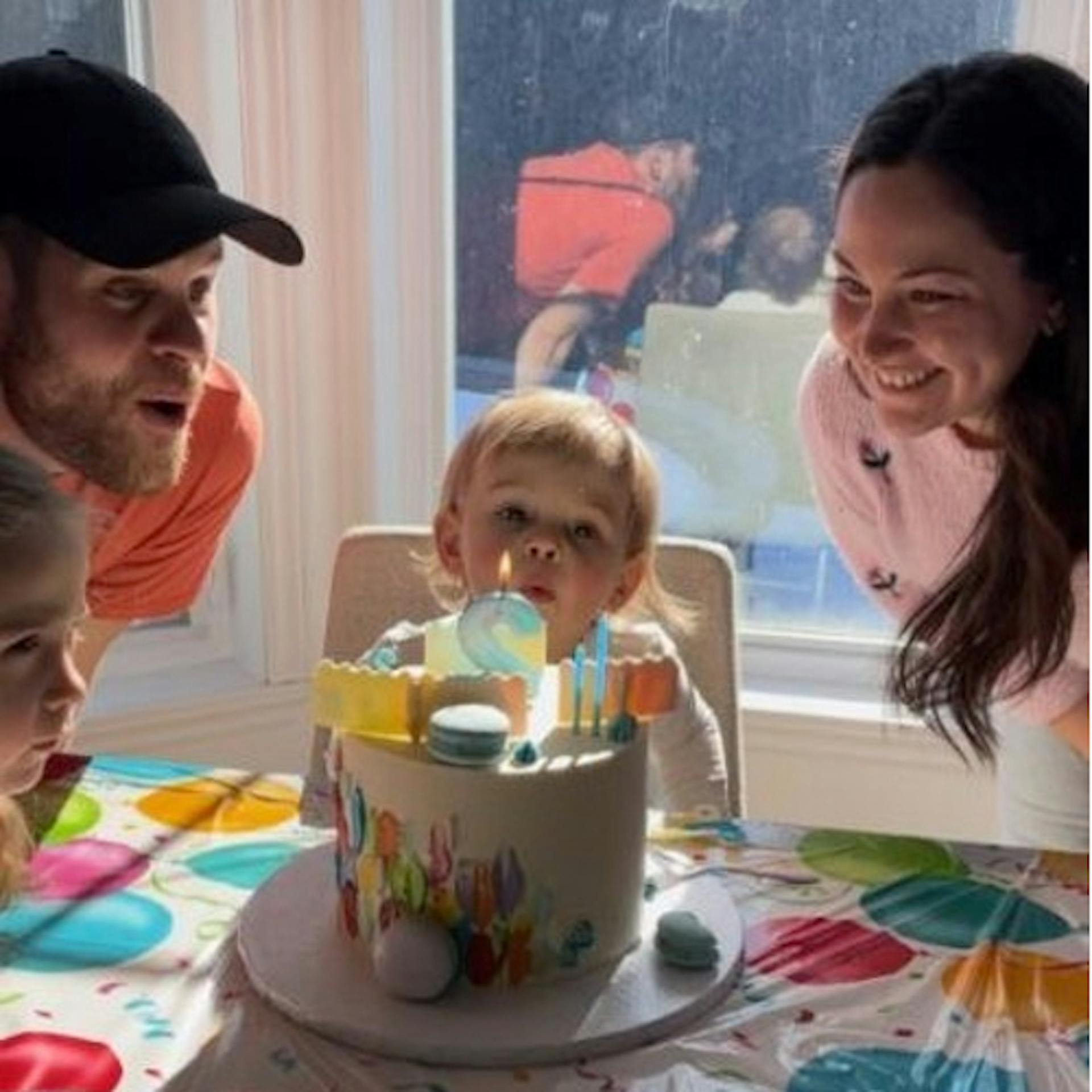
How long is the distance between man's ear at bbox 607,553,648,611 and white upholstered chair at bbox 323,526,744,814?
78 millimetres

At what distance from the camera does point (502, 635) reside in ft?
3.18

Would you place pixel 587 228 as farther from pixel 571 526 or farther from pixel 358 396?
pixel 571 526

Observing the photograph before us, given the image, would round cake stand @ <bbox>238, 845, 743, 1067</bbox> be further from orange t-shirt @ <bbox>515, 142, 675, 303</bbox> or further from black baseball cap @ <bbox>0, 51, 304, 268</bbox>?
orange t-shirt @ <bbox>515, 142, 675, 303</bbox>

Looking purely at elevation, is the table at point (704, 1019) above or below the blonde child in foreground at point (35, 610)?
below

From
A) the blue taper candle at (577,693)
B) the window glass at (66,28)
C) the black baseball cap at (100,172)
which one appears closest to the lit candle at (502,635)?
the blue taper candle at (577,693)

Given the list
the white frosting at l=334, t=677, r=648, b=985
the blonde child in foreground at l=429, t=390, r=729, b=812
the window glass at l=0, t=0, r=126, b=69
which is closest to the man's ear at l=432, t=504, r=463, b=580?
the blonde child in foreground at l=429, t=390, r=729, b=812

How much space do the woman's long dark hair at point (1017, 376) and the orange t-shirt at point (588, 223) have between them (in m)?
0.83

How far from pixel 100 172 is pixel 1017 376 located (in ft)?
2.53

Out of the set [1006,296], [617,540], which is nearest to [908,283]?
[1006,296]

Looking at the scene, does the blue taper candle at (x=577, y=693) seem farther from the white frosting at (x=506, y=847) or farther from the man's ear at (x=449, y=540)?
the man's ear at (x=449, y=540)

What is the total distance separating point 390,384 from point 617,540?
82 centimetres

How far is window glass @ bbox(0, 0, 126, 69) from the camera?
1.84 metres

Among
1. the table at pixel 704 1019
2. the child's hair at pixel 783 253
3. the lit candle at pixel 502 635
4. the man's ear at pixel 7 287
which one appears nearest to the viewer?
the table at pixel 704 1019

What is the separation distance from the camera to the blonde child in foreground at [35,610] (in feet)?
3.02
